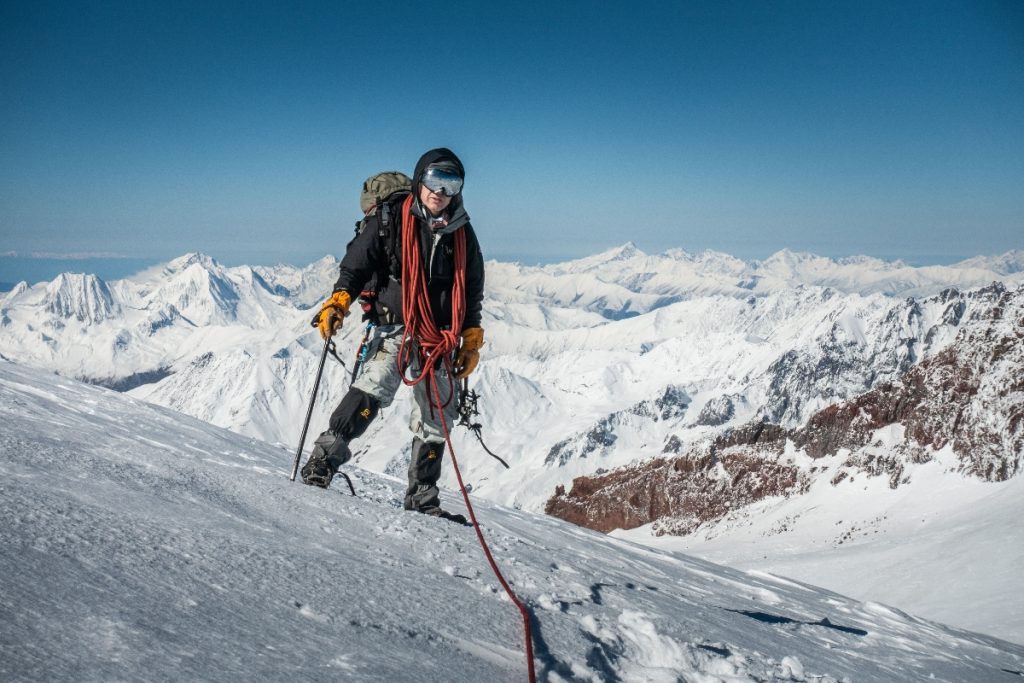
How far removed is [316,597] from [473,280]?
4123 mm

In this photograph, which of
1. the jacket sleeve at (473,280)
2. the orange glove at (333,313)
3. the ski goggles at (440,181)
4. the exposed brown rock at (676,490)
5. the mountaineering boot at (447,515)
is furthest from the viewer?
the exposed brown rock at (676,490)

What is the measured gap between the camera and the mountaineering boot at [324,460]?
255 inches

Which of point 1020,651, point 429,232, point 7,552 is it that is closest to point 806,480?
point 1020,651

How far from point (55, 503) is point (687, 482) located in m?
70.1

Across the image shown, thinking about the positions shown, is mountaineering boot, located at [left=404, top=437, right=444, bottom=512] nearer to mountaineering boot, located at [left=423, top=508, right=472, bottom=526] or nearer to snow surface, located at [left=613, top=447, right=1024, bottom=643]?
mountaineering boot, located at [left=423, top=508, right=472, bottom=526]

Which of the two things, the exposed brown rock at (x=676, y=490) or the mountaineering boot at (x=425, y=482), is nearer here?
the mountaineering boot at (x=425, y=482)

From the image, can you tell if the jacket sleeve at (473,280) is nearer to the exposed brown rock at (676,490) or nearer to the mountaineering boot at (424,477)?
the mountaineering boot at (424,477)

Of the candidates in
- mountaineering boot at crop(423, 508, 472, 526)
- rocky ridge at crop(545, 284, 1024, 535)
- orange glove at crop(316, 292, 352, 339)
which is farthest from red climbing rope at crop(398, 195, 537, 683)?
rocky ridge at crop(545, 284, 1024, 535)

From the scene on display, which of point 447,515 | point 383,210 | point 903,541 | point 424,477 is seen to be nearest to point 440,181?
point 383,210

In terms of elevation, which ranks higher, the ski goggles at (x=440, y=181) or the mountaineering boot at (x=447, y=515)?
the ski goggles at (x=440, y=181)

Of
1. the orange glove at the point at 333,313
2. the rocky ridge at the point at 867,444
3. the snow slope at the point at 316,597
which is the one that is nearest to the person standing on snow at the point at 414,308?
the orange glove at the point at 333,313

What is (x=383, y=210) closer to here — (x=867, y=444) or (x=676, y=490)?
(x=867, y=444)

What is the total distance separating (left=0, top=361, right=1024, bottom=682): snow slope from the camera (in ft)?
8.13

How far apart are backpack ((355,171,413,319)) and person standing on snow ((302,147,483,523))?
2 centimetres
